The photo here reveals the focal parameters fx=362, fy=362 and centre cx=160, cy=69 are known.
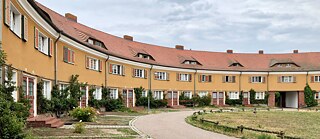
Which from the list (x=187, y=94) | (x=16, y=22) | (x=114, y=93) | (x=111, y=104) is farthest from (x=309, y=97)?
(x=16, y=22)

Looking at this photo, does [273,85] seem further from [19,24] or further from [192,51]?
[19,24]

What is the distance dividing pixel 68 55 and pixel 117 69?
11792 mm

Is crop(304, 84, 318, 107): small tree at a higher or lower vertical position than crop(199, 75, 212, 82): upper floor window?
lower

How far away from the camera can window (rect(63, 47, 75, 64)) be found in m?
24.3

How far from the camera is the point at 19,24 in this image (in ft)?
50.6

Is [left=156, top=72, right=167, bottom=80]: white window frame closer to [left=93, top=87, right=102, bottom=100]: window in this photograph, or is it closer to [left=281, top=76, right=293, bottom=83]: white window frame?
[left=93, top=87, right=102, bottom=100]: window

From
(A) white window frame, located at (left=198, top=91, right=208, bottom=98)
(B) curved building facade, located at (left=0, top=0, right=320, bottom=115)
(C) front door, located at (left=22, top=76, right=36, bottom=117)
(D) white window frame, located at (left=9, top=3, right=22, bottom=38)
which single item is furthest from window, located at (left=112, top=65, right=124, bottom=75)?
(D) white window frame, located at (left=9, top=3, right=22, bottom=38)

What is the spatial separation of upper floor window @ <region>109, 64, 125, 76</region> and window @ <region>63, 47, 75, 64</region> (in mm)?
9017

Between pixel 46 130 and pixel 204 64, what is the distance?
39.8 metres

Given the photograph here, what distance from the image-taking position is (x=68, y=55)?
24.9 metres

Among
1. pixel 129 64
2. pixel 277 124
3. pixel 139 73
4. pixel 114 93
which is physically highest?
pixel 129 64

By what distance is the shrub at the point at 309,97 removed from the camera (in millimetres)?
52272

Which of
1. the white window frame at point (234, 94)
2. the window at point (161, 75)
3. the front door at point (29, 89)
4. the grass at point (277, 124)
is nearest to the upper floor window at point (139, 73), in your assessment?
the window at point (161, 75)

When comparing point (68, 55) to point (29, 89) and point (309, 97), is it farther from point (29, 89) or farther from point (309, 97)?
point (309, 97)
